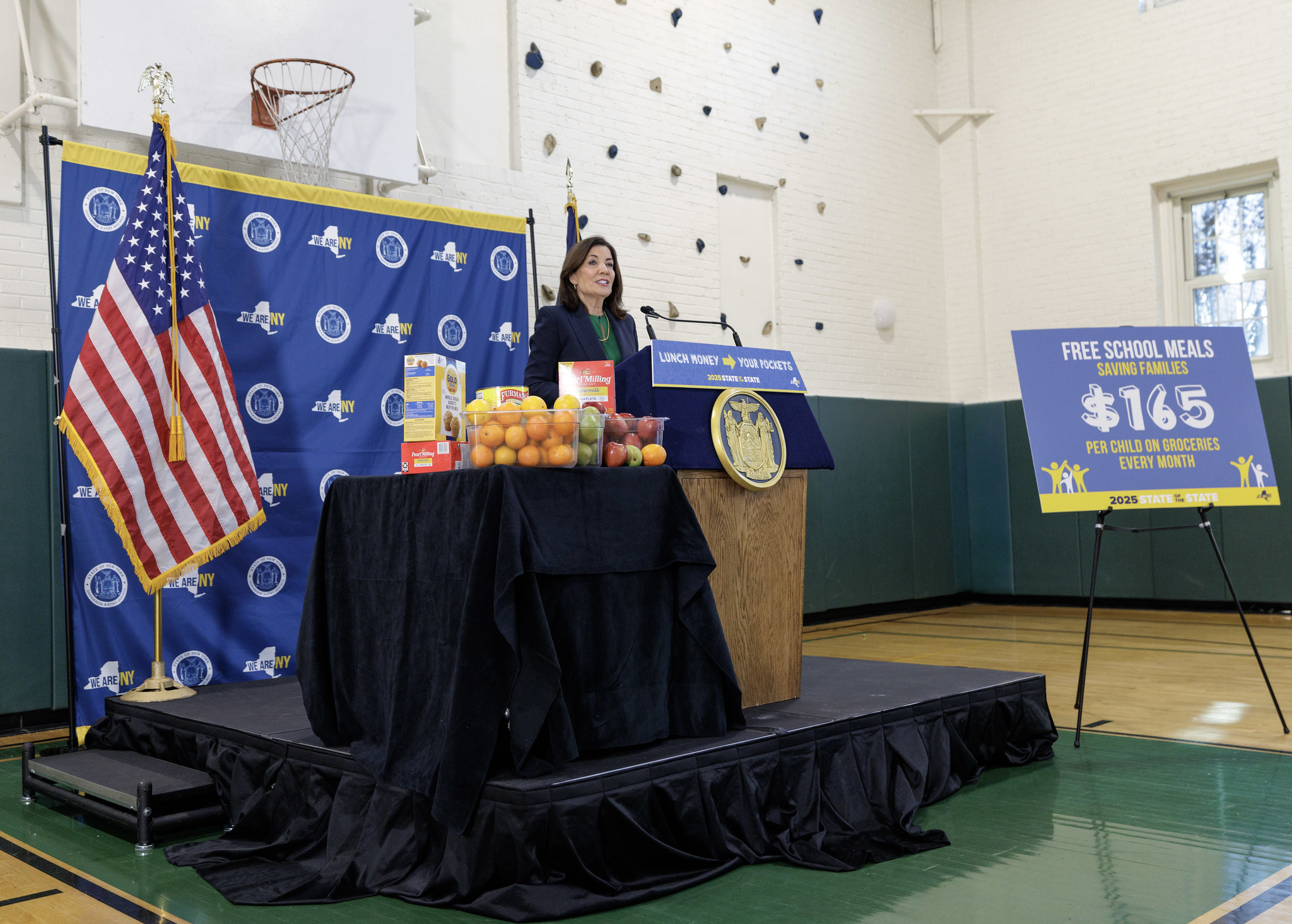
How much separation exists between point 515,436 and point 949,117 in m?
7.49

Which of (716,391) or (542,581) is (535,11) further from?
(542,581)

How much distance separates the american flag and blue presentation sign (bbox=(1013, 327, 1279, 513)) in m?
2.89

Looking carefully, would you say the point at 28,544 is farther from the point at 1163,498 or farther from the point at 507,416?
the point at 1163,498

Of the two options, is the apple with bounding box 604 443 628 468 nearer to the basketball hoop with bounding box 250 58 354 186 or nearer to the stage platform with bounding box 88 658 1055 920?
the stage platform with bounding box 88 658 1055 920

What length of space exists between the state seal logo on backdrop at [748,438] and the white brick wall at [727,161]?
3102 millimetres

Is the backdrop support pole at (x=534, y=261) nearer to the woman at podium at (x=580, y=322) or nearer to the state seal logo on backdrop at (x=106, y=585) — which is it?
the woman at podium at (x=580, y=322)

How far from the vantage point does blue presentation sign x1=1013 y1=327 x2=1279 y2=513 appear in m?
3.62

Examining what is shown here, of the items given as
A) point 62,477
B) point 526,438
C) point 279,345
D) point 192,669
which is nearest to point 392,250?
point 279,345

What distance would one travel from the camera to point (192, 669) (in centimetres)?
423

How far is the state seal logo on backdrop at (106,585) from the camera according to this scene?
4031 millimetres

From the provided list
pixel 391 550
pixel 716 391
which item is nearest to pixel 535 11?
pixel 716 391

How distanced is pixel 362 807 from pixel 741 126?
5.85 m

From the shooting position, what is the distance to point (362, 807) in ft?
8.01

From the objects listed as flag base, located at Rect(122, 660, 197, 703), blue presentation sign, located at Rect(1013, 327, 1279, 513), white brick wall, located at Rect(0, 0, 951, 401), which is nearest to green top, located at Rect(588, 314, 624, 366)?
blue presentation sign, located at Rect(1013, 327, 1279, 513)
